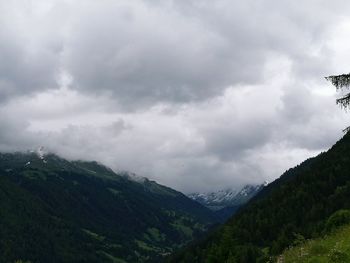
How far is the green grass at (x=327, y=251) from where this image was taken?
18.7 meters

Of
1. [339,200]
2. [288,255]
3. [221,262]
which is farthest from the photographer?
[339,200]

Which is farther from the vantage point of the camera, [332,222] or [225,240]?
[225,240]

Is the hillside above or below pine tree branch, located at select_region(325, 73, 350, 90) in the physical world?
below

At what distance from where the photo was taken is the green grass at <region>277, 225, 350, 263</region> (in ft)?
61.5

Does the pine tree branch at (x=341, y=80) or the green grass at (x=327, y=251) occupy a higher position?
the pine tree branch at (x=341, y=80)

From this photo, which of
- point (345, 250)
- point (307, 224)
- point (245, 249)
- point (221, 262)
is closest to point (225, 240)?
point (221, 262)

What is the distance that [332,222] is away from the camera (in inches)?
1108

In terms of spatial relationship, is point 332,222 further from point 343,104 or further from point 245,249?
point 245,249

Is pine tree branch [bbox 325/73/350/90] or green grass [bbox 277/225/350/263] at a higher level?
pine tree branch [bbox 325/73/350/90]

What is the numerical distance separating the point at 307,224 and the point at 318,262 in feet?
603

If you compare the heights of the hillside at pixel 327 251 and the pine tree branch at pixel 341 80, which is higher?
the pine tree branch at pixel 341 80

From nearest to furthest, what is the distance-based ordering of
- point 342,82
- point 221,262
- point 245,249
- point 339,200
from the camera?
point 342,82 < point 221,262 < point 245,249 < point 339,200

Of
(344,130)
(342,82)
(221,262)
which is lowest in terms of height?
(221,262)

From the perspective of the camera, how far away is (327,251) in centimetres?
2034
